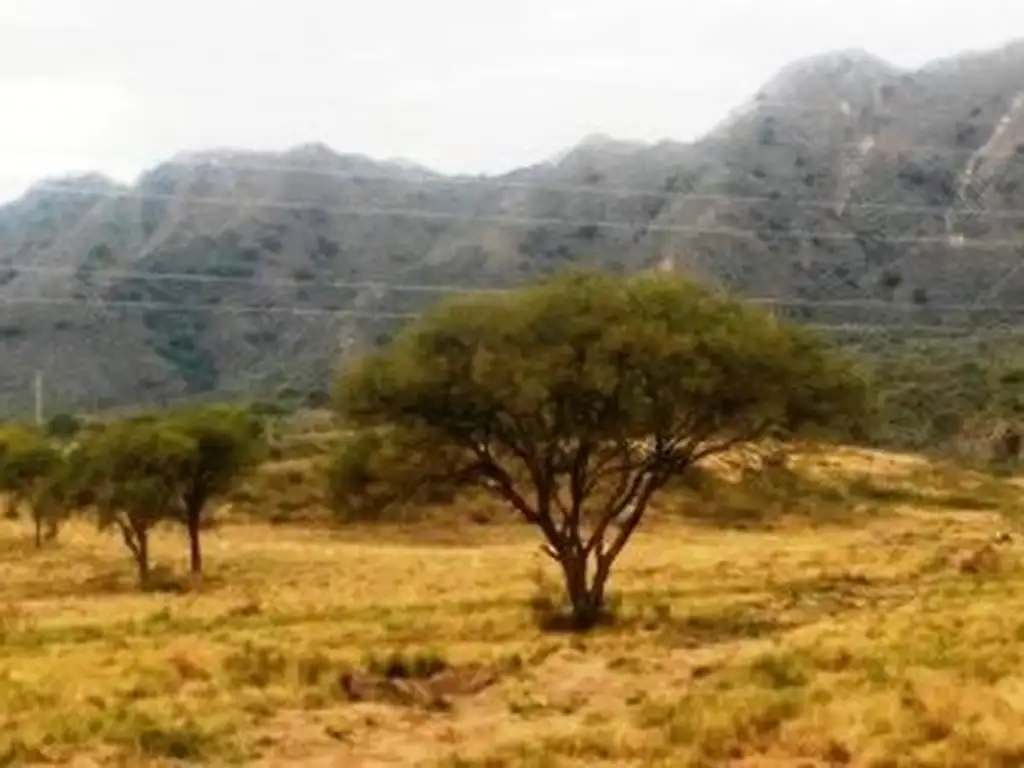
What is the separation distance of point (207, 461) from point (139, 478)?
3.31 m

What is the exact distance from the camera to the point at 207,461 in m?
61.5

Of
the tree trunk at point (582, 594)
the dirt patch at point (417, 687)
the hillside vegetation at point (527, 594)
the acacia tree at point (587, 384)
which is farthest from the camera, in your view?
the tree trunk at point (582, 594)

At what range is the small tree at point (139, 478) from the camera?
2287 inches

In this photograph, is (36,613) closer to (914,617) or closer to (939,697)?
(914,617)

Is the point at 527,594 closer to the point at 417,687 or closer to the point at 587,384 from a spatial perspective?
the point at 587,384

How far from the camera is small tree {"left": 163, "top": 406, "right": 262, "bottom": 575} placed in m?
60.9

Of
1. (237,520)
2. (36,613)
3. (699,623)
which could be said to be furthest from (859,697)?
(237,520)

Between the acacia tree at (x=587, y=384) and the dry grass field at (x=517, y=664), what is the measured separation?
12.7 ft

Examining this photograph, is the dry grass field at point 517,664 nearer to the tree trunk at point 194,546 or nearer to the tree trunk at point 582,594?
the tree trunk at point 582,594

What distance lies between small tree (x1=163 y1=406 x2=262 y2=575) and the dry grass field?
8.20 ft

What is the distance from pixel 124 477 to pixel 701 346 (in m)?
28.0

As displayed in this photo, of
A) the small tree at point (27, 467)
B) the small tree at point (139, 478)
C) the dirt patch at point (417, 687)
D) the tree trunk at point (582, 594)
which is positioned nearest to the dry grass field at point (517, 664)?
the dirt patch at point (417, 687)

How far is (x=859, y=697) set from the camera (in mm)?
21781

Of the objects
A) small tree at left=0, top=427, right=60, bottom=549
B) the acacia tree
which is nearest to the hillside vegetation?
the acacia tree
